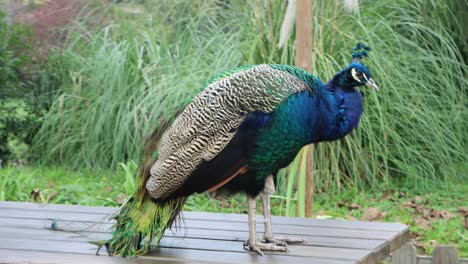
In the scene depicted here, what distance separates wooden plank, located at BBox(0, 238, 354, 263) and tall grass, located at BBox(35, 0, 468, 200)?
326 centimetres

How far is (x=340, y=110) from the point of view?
12.7 feet

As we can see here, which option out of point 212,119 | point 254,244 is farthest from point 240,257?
point 212,119

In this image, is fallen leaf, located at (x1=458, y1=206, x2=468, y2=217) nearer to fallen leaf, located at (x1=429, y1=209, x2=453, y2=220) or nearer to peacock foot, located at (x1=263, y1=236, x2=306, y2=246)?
fallen leaf, located at (x1=429, y1=209, x2=453, y2=220)

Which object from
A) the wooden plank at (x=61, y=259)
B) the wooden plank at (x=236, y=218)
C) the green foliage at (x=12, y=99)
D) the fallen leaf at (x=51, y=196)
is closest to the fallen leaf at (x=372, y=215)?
the wooden plank at (x=236, y=218)

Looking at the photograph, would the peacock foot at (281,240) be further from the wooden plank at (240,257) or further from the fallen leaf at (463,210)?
the fallen leaf at (463,210)

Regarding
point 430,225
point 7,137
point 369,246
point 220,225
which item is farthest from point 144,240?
point 7,137

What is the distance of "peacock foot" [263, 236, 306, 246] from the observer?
3.83 m

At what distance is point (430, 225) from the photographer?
630 centimetres

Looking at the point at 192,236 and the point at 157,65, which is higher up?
the point at 157,65

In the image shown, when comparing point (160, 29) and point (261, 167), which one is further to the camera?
point (160, 29)

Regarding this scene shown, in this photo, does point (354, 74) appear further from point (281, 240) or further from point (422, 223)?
point (422, 223)

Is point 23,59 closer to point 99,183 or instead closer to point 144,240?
point 99,183

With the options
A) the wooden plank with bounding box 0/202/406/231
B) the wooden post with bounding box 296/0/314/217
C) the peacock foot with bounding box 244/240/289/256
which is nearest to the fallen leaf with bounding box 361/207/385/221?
the wooden post with bounding box 296/0/314/217

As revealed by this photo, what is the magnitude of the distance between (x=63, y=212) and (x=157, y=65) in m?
3.95
